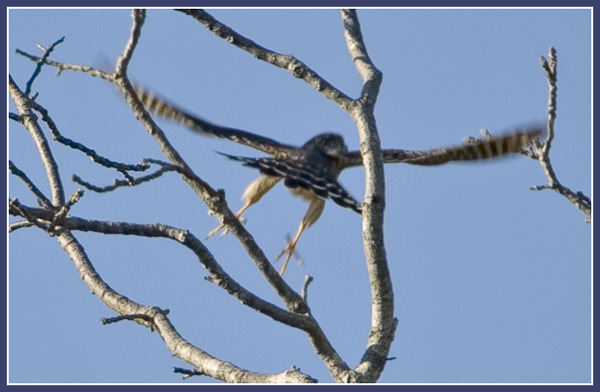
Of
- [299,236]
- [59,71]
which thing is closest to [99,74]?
[59,71]

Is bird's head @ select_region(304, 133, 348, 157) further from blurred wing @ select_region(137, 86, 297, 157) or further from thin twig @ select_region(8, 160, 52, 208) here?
thin twig @ select_region(8, 160, 52, 208)

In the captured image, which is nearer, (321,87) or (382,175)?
(382,175)

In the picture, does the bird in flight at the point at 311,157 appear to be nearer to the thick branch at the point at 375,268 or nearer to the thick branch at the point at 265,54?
the thick branch at the point at 265,54

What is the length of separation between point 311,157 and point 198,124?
3.53 ft

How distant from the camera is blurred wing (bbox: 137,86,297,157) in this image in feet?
28.1

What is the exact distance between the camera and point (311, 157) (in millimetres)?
8648

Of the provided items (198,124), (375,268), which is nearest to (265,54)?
(375,268)

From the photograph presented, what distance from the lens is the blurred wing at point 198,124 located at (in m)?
8.58

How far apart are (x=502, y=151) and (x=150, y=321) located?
401 centimetres

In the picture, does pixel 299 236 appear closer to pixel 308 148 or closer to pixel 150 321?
pixel 308 148

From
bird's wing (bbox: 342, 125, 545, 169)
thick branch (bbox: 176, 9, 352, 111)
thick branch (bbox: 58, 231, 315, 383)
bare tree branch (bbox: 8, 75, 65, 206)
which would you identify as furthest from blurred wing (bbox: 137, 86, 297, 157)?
thick branch (bbox: 58, 231, 315, 383)

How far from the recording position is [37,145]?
582 cm

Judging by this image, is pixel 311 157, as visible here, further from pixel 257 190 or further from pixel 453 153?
pixel 453 153

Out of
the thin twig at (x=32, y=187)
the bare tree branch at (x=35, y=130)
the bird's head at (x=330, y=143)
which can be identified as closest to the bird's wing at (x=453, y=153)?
the bird's head at (x=330, y=143)
